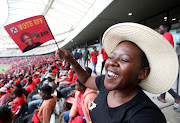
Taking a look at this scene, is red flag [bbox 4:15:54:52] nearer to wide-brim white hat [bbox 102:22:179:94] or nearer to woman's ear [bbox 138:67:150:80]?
wide-brim white hat [bbox 102:22:179:94]

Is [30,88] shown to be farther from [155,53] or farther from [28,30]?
[155,53]

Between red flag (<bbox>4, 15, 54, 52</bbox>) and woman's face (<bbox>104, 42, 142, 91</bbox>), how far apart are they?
143cm

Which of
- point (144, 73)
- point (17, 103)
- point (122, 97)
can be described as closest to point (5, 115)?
point (17, 103)

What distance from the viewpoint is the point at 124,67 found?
795 millimetres

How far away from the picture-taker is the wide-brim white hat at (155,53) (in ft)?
2.47

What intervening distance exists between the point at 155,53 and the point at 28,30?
195cm

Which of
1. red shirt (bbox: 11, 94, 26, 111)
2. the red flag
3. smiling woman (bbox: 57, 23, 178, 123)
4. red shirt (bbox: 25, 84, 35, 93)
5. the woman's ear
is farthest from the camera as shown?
red shirt (bbox: 25, 84, 35, 93)

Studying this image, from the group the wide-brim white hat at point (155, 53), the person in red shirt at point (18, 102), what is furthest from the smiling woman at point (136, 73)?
the person in red shirt at point (18, 102)

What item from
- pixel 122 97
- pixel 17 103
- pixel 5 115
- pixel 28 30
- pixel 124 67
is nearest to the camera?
pixel 124 67

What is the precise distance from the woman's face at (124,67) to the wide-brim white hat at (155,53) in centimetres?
8

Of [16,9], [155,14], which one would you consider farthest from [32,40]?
[16,9]

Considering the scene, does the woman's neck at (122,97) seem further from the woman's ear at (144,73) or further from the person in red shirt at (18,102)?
the person in red shirt at (18,102)

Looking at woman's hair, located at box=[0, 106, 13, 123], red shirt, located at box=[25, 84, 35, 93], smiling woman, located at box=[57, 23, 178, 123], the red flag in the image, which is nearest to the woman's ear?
smiling woman, located at box=[57, 23, 178, 123]

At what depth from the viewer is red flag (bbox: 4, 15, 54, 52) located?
1.73 m
